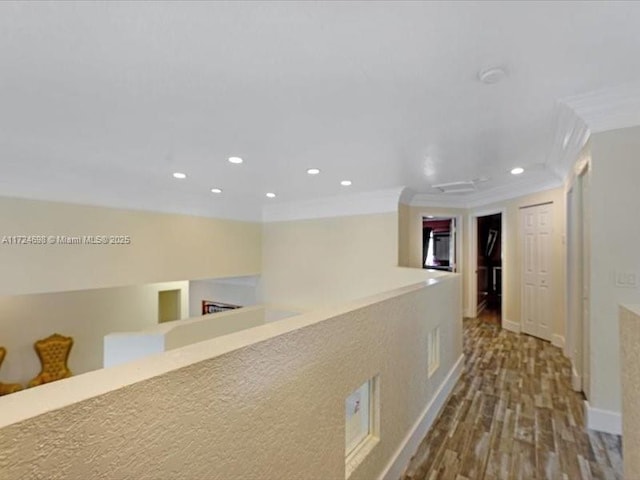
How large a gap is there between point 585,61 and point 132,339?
4.52 m

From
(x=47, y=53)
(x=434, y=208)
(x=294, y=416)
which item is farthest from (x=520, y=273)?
(x=47, y=53)

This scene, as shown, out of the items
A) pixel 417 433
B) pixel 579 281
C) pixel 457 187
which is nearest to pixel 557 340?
pixel 579 281

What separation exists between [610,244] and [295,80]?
2.44 meters

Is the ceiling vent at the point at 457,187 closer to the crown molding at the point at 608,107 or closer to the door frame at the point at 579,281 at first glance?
the door frame at the point at 579,281

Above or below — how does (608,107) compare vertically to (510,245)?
above

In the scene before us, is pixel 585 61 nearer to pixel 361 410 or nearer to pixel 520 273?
pixel 361 410

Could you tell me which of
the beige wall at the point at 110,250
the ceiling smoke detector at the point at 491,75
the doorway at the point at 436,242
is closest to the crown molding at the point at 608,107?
the ceiling smoke detector at the point at 491,75

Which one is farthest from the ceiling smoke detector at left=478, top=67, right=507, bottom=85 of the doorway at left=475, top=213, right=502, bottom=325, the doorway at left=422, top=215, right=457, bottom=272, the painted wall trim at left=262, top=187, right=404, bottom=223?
the doorway at left=422, top=215, right=457, bottom=272

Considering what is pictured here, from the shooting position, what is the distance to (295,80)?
1942mm

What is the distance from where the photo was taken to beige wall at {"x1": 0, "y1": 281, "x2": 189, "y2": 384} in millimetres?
5949

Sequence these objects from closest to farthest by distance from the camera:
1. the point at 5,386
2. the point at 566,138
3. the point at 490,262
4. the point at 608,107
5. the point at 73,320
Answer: the point at 608,107, the point at 566,138, the point at 5,386, the point at 73,320, the point at 490,262

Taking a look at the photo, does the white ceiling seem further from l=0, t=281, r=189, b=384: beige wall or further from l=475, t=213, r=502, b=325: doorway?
l=475, t=213, r=502, b=325: doorway

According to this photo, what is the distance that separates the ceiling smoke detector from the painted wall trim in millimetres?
3067

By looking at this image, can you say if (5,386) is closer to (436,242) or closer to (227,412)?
(227,412)
